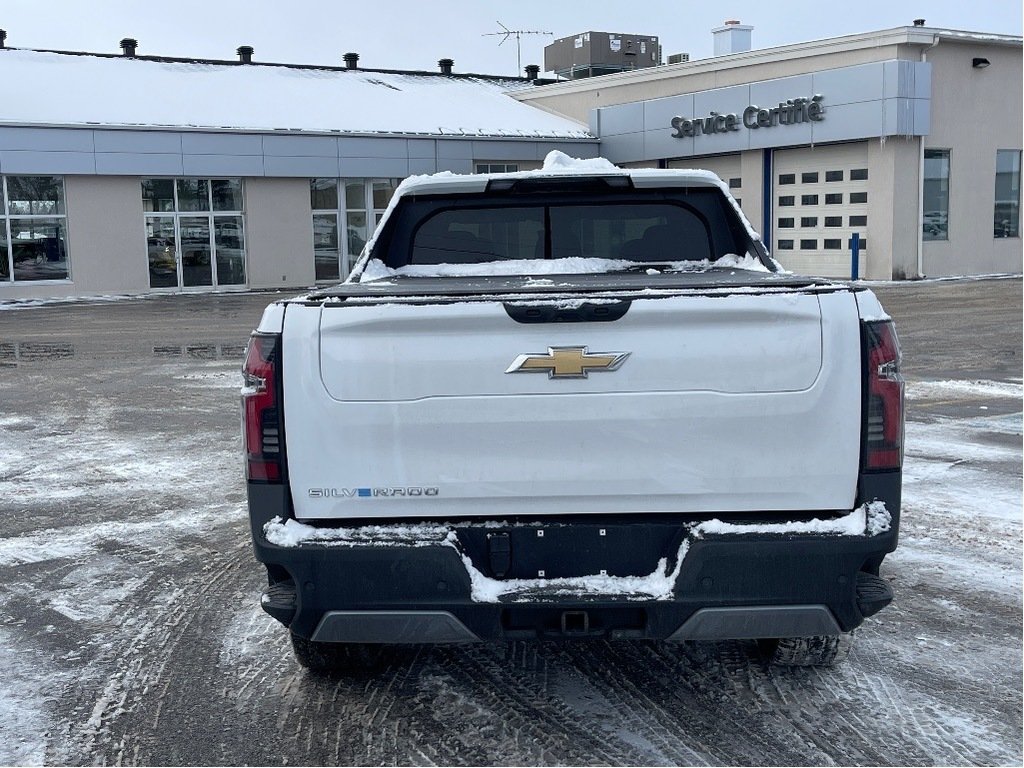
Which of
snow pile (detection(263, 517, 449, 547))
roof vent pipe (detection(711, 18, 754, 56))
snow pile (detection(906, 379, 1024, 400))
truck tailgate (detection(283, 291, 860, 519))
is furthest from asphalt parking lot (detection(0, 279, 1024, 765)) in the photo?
roof vent pipe (detection(711, 18, 754, 56))

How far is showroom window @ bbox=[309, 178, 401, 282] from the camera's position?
1304 inches

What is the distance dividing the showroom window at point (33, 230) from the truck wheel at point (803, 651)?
28.6m

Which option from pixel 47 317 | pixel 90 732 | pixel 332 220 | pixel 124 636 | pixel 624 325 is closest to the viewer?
pixel 624 325

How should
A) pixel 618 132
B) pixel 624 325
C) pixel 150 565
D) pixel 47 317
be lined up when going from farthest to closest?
pixel 618 132 → pixel 47 317 → pixel 150 565 → pixel 624 325

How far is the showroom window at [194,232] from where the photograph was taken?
30656 mm

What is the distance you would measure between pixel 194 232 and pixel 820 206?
58.7 feet

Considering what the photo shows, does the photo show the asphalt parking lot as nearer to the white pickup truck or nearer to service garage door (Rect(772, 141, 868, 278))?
the white pickup truck

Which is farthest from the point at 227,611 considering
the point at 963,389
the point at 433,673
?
the point at 963,389

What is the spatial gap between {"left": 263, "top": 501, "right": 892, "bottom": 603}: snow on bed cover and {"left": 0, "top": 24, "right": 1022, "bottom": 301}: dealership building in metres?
26.9

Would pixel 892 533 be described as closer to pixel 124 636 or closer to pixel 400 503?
pixel 400 503

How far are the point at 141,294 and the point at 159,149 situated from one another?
4.05 meters

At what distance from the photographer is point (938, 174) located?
1164 inches

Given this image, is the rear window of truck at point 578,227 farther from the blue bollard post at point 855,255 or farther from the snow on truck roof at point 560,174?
the blue bollard post at point 855,255

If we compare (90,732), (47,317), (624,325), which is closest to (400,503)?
(624,325)
